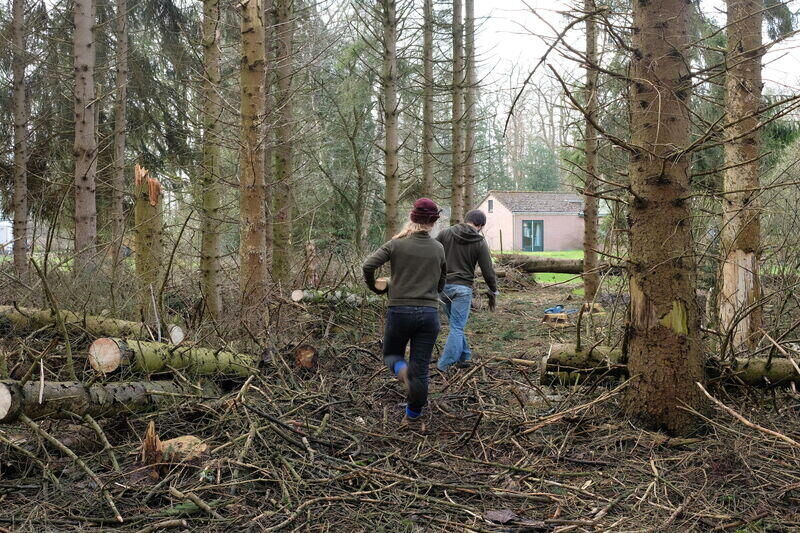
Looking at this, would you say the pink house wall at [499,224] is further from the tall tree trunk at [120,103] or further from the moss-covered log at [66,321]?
the moss-covered log at [66,321]

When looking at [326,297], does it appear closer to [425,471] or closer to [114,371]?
[114,371]

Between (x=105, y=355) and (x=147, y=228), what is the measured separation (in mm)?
3632

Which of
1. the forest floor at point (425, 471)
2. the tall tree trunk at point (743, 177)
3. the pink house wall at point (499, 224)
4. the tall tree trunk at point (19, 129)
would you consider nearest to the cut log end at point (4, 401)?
the forest floor at point (425, 471)

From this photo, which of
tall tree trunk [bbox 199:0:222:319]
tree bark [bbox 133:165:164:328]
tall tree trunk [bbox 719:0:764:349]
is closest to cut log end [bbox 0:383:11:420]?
tree bark [bbox 133:165:164:328]

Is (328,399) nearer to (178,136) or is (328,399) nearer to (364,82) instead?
(178,136)

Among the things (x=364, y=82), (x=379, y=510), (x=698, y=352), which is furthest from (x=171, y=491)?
(x=364, y=82)

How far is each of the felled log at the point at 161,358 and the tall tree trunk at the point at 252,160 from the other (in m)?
1.20

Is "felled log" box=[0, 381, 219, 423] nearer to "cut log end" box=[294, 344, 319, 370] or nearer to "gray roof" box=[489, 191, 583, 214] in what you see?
"cut log end" box=[294, 344, 319, 370]

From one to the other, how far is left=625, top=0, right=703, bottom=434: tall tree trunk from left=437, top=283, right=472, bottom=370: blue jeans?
238 cm

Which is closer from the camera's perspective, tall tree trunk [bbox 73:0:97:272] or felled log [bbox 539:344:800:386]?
felled log [bbox 539:344:800:386]

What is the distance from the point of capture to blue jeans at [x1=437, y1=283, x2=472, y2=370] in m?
6.76

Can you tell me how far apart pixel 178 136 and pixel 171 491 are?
35.0 ft

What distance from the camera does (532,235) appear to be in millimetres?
47156

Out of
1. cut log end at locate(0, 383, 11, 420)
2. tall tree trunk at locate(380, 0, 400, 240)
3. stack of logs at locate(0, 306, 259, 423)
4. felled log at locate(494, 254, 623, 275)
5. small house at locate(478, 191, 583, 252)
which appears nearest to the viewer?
cut log end at locate(0, 383, 11, 420)
